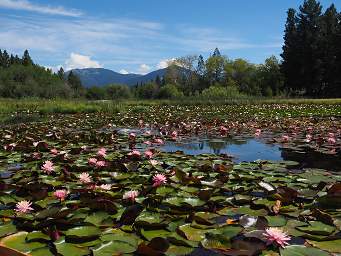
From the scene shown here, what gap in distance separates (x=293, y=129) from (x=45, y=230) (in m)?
7.90

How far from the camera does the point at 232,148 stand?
6.97m

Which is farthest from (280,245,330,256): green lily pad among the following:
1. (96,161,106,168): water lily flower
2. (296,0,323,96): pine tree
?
(296,0,323,96): pine tree

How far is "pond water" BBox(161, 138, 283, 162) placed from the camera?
6.00 metres

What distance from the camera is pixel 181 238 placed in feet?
7.89

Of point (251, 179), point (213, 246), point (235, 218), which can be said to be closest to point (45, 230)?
point (213, 246)

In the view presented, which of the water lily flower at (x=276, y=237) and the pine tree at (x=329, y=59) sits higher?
the pine tree at (x=329, y=59)

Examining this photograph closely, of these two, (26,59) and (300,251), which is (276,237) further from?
(26,59)

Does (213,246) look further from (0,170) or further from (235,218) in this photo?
(0,170)

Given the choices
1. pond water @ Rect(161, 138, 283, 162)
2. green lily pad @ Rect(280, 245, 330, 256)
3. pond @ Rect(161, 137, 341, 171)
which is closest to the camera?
green lily pad @ Rect(280, 245, 330, 256)

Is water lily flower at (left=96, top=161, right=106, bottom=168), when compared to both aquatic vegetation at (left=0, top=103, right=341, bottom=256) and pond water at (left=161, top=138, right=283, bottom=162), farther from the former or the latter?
pond water at (left=161, top=138, right=283, bottom=162)

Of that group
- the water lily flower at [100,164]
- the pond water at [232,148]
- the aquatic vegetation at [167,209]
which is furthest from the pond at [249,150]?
the water lily flower at [100,164]

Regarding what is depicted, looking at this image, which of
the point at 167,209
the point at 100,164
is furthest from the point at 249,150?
the point at 167,209

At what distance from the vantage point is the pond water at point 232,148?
19.7 feet

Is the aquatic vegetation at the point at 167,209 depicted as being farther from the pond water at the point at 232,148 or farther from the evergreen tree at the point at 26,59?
the evergreen tree at the point at 26,59
